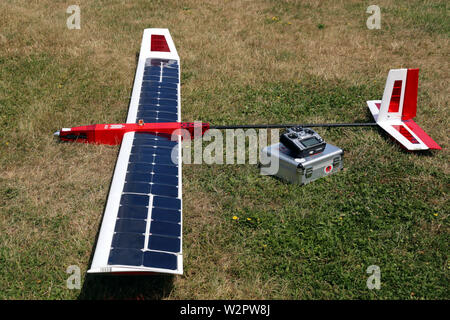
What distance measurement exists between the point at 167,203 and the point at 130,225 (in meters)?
0.76

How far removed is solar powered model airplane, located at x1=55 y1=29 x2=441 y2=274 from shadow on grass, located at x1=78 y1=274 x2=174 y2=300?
0.86 metres

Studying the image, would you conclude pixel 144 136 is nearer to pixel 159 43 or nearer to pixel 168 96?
pixel 168 96

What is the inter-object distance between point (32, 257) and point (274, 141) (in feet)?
19.6

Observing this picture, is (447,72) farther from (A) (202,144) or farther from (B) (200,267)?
(B) (200,267)

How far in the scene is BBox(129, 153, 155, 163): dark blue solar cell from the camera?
289 inches

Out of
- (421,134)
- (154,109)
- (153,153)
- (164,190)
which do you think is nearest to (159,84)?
(154,109)

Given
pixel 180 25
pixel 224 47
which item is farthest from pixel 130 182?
pixel 180 25

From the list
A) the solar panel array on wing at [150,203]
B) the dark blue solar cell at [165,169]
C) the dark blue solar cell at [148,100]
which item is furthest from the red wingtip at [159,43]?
the dark blue solar cell at [165,169]

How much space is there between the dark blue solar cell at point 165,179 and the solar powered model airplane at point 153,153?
2 centimetres

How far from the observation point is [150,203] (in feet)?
20.0

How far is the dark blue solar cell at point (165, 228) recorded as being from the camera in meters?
5.51

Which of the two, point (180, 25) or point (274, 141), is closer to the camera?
point (274, 141)

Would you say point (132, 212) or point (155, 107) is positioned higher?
point (155, 107)
